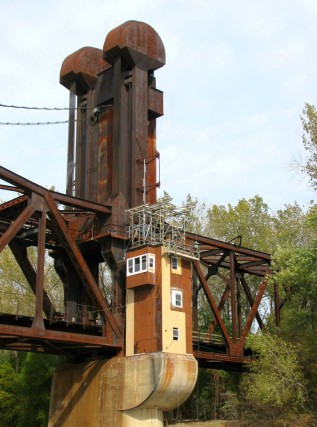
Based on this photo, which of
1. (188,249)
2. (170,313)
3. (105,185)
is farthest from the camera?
(105,185)

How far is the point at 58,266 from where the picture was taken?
44.3 metres

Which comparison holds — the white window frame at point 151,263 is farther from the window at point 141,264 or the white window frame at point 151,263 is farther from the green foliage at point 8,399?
the green foliage at point 8,399

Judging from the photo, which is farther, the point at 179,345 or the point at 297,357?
the point at 297,357

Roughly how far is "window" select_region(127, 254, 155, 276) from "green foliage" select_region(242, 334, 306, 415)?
9.77m

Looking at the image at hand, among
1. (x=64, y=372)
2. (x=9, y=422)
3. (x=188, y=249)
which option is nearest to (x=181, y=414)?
(x=9, y=422)

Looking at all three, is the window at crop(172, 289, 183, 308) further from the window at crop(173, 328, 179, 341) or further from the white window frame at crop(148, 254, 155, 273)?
the white window frame at crop(148, 254, 155, 273)

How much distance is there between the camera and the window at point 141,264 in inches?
1489

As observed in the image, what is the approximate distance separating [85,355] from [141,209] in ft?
33.0

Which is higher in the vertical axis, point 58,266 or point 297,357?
point 58,266

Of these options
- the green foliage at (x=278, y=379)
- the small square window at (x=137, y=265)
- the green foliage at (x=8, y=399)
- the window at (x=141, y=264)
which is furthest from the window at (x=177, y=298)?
the green foliage at (x=8, y=399)

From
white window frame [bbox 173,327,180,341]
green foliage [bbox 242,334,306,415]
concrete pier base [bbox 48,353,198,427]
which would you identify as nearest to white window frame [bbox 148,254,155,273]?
white window frame [bbox 173,327,180,341]

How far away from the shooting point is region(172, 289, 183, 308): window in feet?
125

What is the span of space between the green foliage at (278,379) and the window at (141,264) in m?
9.77

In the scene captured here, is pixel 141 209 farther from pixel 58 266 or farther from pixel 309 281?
pixel 309 281
